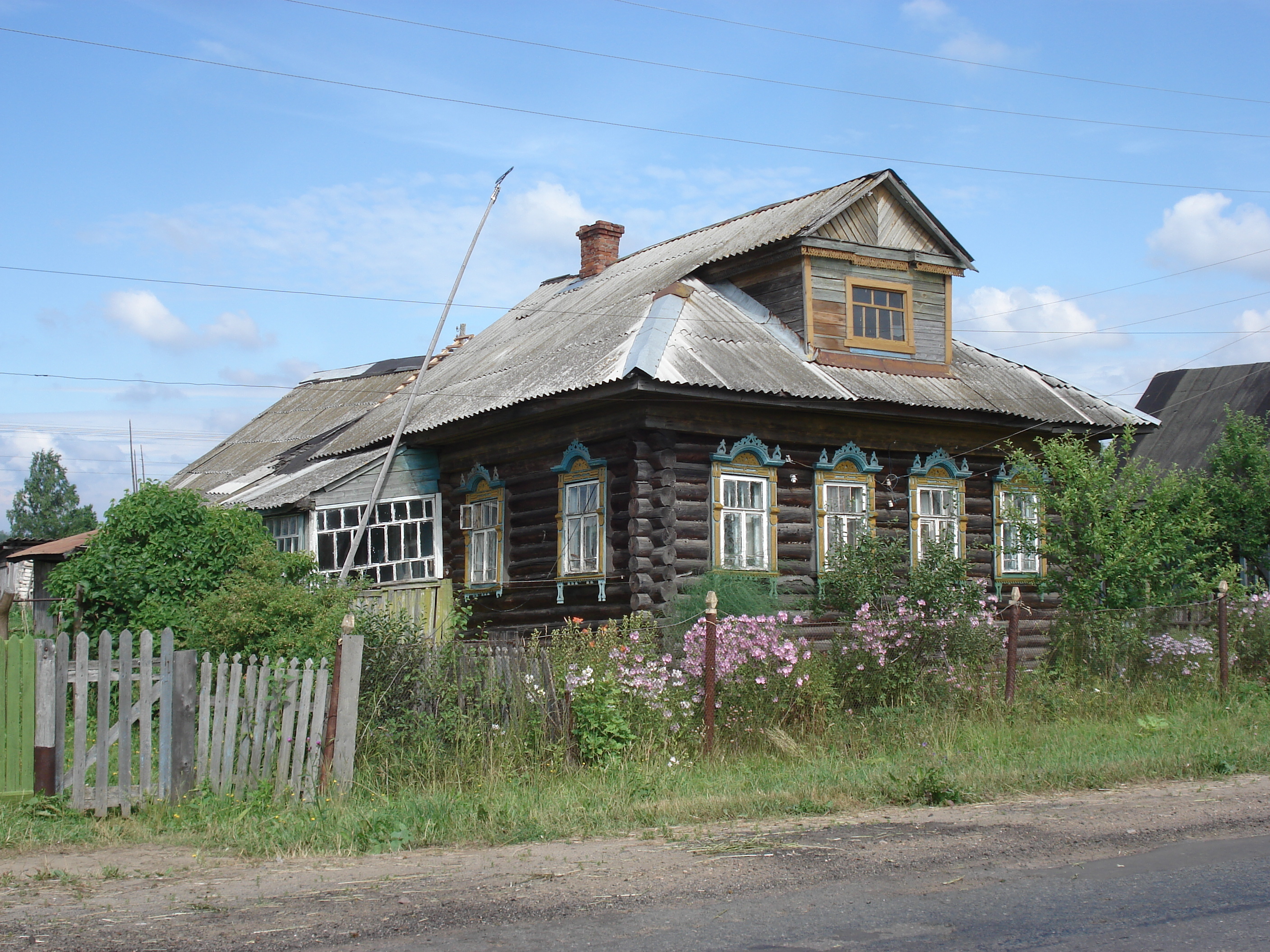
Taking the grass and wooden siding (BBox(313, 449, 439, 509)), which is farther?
wooden siding (BBox(313, 449, 439, 509))

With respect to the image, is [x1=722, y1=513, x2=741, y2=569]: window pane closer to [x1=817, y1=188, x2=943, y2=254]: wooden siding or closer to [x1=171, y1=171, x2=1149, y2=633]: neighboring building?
[x1=171, y1=171, x2=1149, y2=633]: neighboring building

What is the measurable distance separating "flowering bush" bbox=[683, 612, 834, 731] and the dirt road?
2451 mm

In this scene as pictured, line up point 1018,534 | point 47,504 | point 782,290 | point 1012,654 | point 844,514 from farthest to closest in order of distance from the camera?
point 47,504
point 782,290
point 1018,534
point 844,514
point 1012,654

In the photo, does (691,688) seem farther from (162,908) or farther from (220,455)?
(220,455)

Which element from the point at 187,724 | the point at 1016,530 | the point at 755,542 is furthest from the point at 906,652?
the point at 187,724

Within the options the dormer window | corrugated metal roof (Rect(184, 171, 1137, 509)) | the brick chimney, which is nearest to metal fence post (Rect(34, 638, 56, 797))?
corrugated metal roof (Rect(184, 171, 1137, 509))

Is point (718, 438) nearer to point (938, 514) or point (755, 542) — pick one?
A: point (755, 542)

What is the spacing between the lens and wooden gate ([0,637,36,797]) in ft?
27.0

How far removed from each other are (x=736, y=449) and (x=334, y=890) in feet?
31.1

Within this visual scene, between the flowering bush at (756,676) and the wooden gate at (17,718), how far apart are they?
5263 mm

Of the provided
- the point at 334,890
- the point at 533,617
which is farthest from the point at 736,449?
the point at 334,890

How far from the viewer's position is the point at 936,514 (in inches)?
653

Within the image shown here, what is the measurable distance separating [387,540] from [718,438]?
551 cm

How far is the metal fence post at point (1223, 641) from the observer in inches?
528
